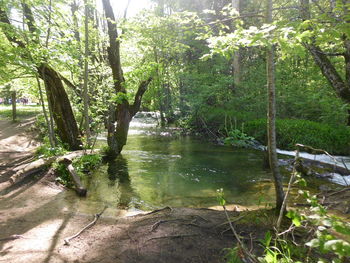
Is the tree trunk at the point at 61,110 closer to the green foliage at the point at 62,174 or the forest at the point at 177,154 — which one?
the forest at the point at 177,154

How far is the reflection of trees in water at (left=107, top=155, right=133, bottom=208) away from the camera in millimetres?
6784

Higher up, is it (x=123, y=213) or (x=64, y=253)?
(x=64, y=253)

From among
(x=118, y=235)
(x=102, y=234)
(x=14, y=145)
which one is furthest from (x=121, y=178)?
(x=14, y=145)

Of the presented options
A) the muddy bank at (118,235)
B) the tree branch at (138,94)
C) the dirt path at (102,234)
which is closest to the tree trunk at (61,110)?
the tree branch at (138,94)

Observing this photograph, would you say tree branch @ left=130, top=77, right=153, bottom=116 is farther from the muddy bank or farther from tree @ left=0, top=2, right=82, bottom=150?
the muddy bank

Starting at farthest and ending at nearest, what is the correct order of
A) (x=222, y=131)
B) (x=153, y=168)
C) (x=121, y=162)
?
(x=222, y=131) → (x=121, y=162) → (x=153, y=168)

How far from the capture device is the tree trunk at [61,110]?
32.7 ft

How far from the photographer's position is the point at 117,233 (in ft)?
13.4

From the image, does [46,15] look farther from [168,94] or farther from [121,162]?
[168,94]

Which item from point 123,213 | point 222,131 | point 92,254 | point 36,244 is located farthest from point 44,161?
point 222,131

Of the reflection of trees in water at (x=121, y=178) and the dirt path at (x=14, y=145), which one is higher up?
the dirt path at (x=14, y=145)

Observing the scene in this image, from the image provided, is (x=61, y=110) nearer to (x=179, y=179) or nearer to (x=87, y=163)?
(x=87, y=163)

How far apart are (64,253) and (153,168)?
6675mm

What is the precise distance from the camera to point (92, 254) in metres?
3.47
